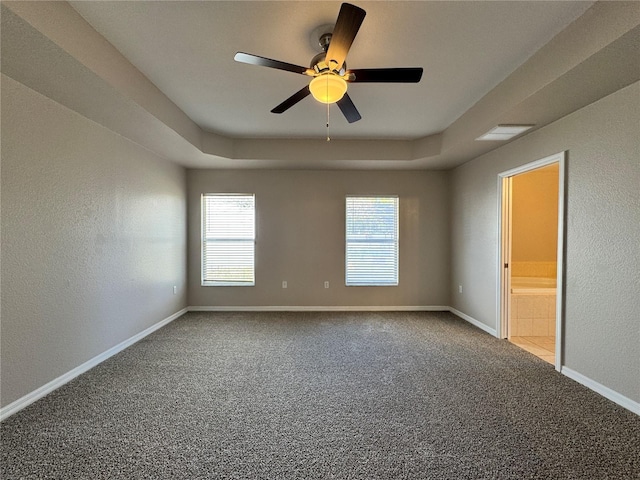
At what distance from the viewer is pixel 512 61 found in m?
2.49

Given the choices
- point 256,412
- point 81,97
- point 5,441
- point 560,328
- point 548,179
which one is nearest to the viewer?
point 5,441

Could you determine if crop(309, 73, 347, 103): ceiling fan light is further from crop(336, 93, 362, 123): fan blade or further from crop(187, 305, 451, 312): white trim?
crop(187, 305, 451, 312): white trim

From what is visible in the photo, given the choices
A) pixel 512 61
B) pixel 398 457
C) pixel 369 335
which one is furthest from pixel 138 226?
pixel 512 61

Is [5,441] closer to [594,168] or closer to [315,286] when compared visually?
[315,286]

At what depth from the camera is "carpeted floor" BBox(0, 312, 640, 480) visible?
166cm

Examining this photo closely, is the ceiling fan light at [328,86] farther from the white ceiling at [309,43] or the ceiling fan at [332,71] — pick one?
the white ceiling at [309,43]

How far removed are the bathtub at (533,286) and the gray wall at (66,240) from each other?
4783mm

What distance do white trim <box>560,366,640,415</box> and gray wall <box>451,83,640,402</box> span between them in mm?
33

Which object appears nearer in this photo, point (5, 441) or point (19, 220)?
point (5, 441)

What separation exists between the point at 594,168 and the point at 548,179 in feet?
9.10

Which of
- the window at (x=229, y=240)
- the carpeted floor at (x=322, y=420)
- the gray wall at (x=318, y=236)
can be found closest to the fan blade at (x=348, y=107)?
the carpeted floor at (x=322, y=420)

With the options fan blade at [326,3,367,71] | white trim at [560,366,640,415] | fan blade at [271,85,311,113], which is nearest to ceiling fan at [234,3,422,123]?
fan blade at [326,3,367,71]

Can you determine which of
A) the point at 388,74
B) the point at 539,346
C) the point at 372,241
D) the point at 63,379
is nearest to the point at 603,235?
the point at 539,346

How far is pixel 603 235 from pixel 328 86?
8.22ft
